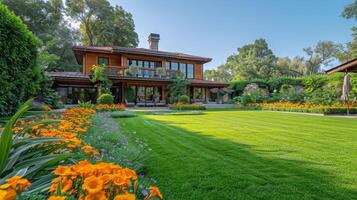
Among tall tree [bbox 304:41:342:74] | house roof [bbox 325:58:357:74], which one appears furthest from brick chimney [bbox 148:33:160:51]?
tall tree [bbox 304:41:342:74]

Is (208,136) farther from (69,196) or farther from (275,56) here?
(275,56)

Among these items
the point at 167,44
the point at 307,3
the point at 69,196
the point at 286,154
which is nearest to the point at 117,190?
the point at 69,196

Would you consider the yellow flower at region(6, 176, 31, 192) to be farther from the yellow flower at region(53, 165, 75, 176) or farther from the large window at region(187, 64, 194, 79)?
the large window at region(187, 64, 194, 79)

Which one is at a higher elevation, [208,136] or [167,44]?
[167,44]

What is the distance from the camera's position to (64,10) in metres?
28.9

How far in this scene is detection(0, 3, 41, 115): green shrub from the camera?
5.85 metres

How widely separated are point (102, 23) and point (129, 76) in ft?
52.6

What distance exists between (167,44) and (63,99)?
1929 centimetres

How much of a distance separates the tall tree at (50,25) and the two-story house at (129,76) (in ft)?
24.2

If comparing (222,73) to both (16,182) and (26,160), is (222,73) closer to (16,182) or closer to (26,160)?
(26,160)

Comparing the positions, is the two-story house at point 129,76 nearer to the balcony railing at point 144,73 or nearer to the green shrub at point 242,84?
the balcony railing at point 144,73

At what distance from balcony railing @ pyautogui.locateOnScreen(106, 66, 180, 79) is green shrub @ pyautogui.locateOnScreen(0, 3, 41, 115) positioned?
38.2 feet

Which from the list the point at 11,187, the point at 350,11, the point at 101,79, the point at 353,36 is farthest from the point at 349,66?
the point at 353,36

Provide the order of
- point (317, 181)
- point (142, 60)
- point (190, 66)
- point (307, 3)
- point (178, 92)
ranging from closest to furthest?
point (317, 181), point (307, 3), point (178, 92), point (142, 60), point (190, 66)
